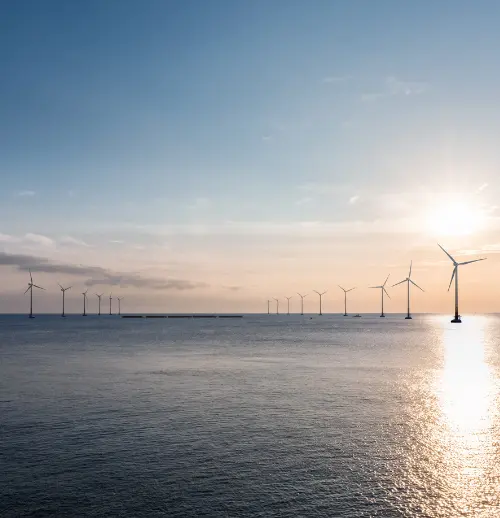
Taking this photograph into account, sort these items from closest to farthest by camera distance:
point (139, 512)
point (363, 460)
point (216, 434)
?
1. point (139, 512)
2. point (363, 460)
3. point (216, 434)

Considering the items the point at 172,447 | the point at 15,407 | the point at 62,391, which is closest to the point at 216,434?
the point at 172,447

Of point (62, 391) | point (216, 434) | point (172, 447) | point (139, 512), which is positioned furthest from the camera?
point (62, 391)

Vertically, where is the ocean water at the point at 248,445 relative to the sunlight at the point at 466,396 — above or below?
above

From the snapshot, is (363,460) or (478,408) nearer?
(363,460)

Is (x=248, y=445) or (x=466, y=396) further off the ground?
(x=248, y=445)

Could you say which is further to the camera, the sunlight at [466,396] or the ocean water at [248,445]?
the sunlight at [466,396]

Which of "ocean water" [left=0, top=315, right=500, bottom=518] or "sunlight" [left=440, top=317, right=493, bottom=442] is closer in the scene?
"ocean water" [left=0, top=315, right=500, bottom=518]

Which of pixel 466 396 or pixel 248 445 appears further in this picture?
pixel 466 396

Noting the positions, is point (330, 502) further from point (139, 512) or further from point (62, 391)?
point (62, 391)

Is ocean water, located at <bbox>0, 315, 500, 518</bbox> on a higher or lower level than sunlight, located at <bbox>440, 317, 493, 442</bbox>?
higher

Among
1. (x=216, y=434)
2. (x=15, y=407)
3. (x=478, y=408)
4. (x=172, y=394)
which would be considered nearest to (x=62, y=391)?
(x=15, y=407)
